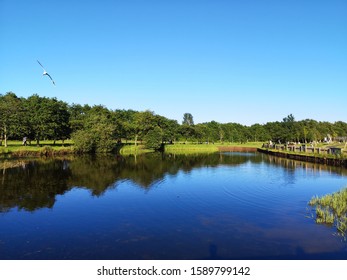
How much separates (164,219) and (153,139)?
6830cm

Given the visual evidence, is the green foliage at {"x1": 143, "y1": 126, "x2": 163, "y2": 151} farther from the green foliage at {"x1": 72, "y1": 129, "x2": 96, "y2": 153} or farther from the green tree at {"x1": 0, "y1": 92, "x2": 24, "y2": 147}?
the green tree at {"x1": 0, "y1": 92, "x2": 24, "y2": 147}

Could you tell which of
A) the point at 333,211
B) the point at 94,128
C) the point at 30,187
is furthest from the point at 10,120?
the point at 333,211

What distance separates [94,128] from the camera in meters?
76.6

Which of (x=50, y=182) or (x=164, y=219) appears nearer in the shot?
(x=164, y=219)

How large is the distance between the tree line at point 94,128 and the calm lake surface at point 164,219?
1500 inches

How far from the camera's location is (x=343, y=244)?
1433 centimetres

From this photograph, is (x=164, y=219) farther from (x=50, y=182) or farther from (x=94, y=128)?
(x=94, y=128)

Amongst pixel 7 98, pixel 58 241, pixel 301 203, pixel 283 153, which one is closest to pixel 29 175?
pixel 58 241

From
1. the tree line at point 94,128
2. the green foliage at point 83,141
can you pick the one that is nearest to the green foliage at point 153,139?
the tree line at point 94,128

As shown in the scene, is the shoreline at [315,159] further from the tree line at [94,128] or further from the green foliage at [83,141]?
the green foliage at [83,141]

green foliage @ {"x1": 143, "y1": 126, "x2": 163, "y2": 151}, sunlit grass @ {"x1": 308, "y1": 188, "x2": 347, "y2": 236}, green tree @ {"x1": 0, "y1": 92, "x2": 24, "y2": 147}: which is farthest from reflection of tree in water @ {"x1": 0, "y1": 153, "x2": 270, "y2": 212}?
green foliage @ {"x1": 143, "y1": 126, "x2": 163, "y2": 151}

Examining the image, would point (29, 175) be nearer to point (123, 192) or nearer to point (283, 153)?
point (123, 192)

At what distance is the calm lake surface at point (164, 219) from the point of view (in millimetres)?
13977
